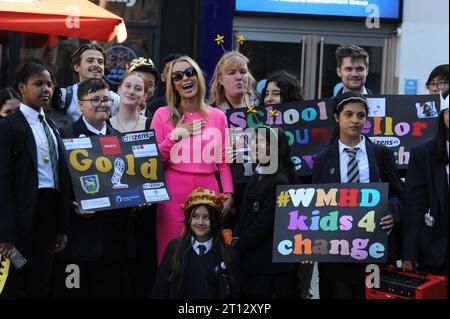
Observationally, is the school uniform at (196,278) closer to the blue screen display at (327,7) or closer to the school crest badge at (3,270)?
the school crest badge at (3,270)

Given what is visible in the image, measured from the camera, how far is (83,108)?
22.3 feet

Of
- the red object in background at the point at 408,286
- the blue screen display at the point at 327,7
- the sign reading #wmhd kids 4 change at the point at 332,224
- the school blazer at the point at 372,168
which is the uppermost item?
the blue screen display at the point at 327,7

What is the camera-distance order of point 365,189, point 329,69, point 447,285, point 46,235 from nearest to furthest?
point 447,285 < point 365,189 < point 46,235 < point 329,69

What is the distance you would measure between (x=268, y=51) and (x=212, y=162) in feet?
20.0

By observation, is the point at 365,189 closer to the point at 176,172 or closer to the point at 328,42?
the point at 176,172

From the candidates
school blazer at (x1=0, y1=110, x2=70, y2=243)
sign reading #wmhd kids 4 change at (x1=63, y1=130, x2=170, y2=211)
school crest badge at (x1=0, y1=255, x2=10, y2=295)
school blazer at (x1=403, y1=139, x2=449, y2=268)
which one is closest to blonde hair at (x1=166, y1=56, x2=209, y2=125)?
sign reading #wmhd kids 4 change at (x1=63, y1=130, x2=170, y2=211)

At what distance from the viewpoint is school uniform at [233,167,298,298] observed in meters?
6.39

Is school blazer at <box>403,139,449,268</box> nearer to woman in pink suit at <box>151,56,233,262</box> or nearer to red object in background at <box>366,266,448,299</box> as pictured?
red object in background at <box>366,266,448,299</box>

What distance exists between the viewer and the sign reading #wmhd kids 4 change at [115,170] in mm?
6465

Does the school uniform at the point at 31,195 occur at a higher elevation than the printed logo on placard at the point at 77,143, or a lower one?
lower

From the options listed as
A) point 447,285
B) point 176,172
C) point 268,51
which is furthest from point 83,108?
point 268,51

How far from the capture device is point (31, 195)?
20.7 ft

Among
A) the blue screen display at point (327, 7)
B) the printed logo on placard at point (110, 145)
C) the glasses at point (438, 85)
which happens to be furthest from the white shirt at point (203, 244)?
the blue screen display at point (327, 7)
